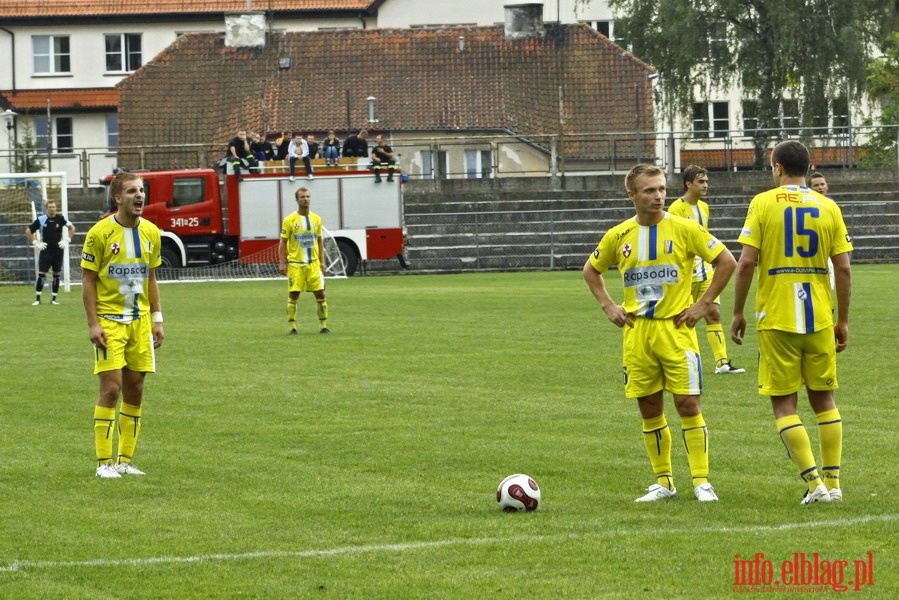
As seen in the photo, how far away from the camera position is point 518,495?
8.31 meters

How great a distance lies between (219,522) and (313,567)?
1.35m

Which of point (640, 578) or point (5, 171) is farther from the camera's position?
point (5, 171)

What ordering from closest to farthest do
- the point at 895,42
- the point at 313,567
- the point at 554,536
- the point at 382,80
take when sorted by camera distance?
1. the point at 313,567
2. the point at 554,536
3. the point at 895,42
4. the point at 382,80

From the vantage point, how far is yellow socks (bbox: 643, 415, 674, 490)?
28.6 ft

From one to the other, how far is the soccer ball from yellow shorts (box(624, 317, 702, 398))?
0.82 m

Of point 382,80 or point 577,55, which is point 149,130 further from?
point 577,55

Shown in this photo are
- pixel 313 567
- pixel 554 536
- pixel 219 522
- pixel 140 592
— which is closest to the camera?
pixel 140 592

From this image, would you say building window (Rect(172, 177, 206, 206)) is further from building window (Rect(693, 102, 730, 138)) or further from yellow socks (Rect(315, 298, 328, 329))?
yellow socks (Rect(315, 298, 328, 329))

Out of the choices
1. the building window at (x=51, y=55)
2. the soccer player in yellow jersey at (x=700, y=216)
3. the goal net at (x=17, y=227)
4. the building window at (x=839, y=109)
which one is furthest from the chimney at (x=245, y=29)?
the soccer player in yellow jersey at (x=700, y=216)

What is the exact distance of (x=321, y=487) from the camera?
30.8ft

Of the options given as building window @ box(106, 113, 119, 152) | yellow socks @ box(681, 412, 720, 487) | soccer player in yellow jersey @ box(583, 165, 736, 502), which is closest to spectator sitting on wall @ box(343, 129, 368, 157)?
building window @ box(106, 113, 119, 152)

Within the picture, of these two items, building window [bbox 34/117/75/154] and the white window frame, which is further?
the white window frame

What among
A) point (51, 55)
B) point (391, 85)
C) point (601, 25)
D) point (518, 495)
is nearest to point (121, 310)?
point (518, 495)

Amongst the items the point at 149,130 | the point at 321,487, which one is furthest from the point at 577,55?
the point at 321,487
